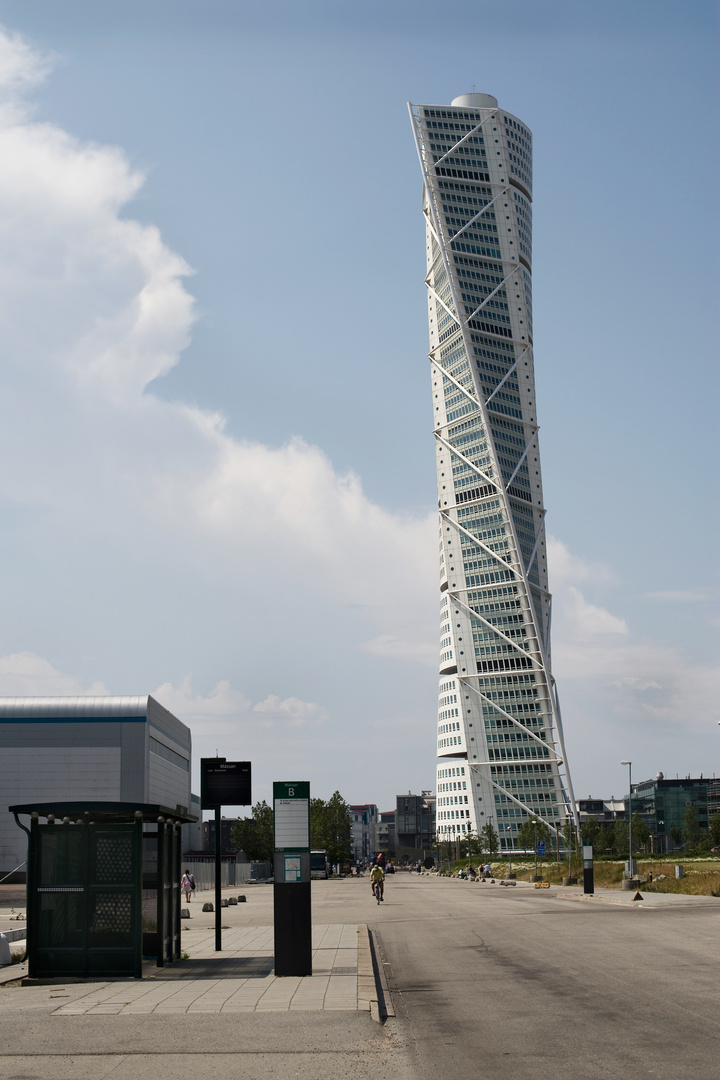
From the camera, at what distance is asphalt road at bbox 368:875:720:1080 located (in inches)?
411

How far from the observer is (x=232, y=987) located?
53.2ft

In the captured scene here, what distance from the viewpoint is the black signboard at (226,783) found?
23391mm

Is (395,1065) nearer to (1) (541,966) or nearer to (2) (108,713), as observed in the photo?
(1) (541,966)

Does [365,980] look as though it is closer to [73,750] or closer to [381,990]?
[381,990]

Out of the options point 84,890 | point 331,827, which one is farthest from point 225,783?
point 331,827

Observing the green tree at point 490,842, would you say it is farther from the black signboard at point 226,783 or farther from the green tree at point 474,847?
the black signboard at point 226,783

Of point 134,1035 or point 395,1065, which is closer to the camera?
point 395,1065

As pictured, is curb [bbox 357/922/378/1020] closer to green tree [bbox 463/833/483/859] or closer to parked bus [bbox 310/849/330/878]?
parked bus [bbox 310/849/330/878]

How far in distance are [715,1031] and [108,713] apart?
9573cm

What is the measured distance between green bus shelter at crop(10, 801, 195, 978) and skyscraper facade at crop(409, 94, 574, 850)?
152m

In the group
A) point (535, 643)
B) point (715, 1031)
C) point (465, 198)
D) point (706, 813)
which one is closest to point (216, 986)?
point (715, 1031)

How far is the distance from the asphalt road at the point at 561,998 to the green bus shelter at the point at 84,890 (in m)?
4.59

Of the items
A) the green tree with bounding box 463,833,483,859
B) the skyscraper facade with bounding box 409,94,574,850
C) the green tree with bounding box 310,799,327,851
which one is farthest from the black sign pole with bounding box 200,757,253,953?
the skyscraper facade with bounding box 409,94,574,850

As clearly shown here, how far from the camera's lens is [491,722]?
169 m
